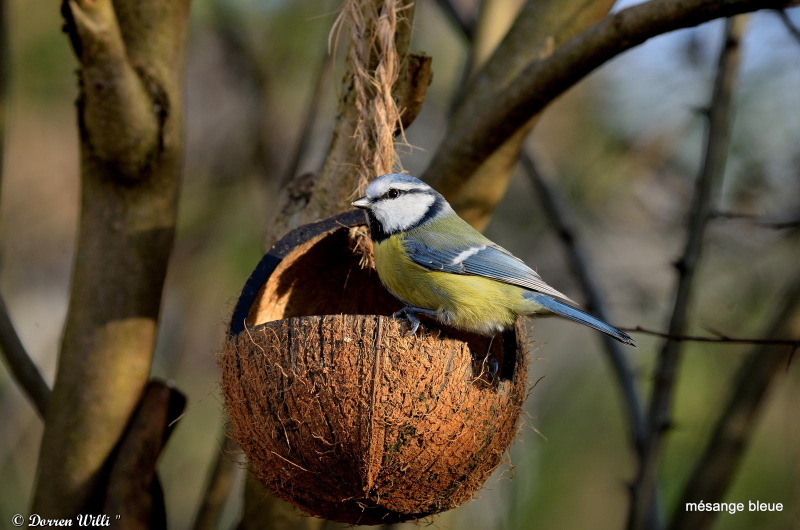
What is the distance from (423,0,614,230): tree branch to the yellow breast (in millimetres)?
452

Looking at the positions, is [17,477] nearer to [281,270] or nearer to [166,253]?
[166,253]

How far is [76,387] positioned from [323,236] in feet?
3.18

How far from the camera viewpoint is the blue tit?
192cm

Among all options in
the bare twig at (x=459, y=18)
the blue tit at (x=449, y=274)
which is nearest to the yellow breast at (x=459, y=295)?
the blue tit at (x=449, y=274)

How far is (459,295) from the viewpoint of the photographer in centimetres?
192

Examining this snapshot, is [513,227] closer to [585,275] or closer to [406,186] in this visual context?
[585,275]

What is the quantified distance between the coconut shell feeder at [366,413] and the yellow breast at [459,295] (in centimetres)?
16

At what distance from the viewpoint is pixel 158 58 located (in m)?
2.29

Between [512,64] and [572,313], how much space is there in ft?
3.00

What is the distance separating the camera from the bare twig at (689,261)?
2721mm

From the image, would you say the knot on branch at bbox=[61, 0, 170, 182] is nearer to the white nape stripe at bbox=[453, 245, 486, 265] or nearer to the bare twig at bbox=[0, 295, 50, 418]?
the bare twig at bbox=[0, 295, 50, 418]

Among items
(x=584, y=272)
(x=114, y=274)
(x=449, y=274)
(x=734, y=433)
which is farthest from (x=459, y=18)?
(x=734, y=433)

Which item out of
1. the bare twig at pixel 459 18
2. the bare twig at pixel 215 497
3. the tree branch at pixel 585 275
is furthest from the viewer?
the bare twig at pixel 459 18

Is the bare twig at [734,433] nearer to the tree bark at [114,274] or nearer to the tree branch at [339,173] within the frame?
the tree branch at [339,173]
